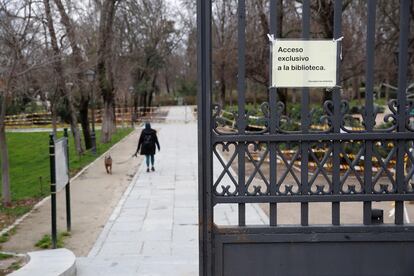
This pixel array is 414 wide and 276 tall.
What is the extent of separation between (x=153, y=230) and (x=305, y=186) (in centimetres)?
532

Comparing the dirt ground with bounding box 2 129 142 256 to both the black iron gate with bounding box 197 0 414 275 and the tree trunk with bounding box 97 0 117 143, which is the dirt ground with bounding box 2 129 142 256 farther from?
the tree trunk with bounding box 97 0 117 143

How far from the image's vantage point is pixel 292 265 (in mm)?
5238

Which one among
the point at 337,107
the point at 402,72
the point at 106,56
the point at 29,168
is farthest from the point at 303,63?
the point at 106,56

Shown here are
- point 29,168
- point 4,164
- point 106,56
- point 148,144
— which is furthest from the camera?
point 106,56

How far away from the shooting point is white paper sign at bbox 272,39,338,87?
5.00 metres

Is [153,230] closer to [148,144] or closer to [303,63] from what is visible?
[303,63]

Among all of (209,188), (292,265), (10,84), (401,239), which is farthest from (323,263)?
(10,84)

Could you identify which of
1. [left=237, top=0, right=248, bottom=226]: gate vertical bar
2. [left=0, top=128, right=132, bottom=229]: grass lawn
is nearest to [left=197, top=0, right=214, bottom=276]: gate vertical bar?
[left=237, top=0, right=248, bottom=226]: gate vertical bar

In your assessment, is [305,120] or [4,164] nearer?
[305,120]

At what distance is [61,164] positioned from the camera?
9.09 m

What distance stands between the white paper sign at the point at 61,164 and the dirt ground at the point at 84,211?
1073mm

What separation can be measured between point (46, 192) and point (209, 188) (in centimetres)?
1105

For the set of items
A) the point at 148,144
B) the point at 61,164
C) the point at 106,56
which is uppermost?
the point at 106,56

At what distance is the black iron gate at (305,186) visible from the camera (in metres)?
5.04
